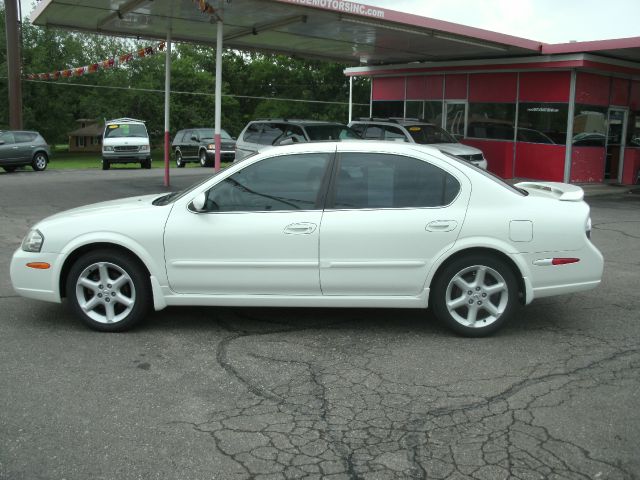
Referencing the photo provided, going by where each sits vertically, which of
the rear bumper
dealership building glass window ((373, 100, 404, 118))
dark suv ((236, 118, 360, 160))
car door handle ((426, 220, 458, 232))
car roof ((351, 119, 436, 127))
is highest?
dealership building glass window ((373, 100, 404, 118))

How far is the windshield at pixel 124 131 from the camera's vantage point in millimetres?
28219

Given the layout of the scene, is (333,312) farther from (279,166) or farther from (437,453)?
(437,453)

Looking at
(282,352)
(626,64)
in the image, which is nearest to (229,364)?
(282,352)

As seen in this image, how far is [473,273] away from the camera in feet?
18.4

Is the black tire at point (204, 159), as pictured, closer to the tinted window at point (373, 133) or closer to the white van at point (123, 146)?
the white van at point (123, 146)

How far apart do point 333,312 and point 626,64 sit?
16497 millimetres

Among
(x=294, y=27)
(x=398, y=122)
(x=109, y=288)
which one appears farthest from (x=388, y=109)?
(x=109, y=288)

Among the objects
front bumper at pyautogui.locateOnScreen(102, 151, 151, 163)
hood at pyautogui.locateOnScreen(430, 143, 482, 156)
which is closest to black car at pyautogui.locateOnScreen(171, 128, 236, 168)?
front bumper at pyautogui.locateOnScreen(102, 151, 151, 163)

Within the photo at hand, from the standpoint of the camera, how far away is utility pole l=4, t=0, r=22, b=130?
88.0ft

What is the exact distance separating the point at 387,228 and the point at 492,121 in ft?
55.6

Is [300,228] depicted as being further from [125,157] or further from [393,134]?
[125,157]

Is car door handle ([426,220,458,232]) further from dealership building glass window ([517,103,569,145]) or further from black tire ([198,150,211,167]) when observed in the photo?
black tire ([198,150,211,167])

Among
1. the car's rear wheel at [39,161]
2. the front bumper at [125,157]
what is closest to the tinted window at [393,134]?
the front bumper at [125,157]

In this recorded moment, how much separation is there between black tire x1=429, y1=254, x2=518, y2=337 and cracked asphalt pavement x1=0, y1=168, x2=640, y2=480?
0.51 feet
